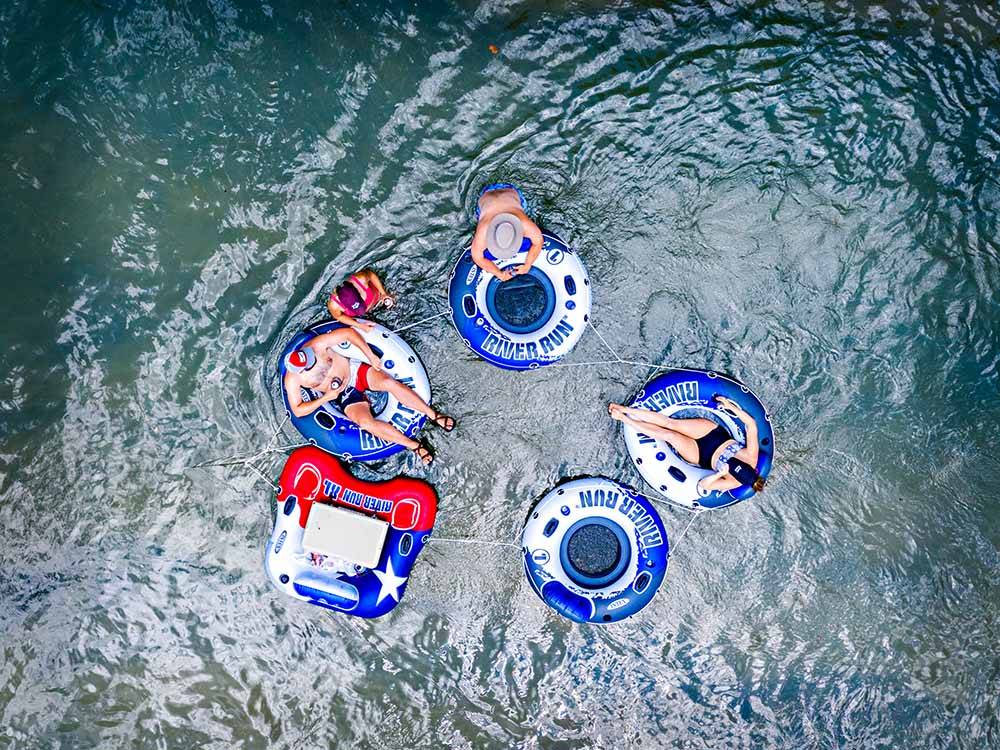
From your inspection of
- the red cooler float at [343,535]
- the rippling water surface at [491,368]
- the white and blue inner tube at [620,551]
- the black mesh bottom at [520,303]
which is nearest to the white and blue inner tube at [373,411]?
the red cooler float at [343,535]

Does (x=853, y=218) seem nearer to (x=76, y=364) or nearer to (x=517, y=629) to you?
(x=517, y=629)

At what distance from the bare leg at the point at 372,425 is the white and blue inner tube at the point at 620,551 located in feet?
3.87

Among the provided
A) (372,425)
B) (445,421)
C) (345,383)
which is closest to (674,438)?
(445,421)

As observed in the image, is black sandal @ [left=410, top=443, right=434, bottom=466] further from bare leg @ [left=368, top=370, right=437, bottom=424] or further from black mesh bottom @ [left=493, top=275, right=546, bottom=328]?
black mesh bottom @ [left=493, top=275, right=546, bottom=328]

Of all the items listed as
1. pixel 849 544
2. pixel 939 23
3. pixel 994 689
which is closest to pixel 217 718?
pixel 849 544

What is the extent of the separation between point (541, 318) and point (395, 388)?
1191 millimetres

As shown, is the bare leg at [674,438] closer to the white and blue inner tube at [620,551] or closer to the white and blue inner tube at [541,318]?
the white and blue inner tube at [620,551]

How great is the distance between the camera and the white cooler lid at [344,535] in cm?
470

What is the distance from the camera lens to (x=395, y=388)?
473cm

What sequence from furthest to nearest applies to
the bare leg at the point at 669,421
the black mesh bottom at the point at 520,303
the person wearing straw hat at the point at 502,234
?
the black mesh bottom at the point at 520,303
the bare leg at the point at 669,421
the person wearing straw hat at the point at 502,234

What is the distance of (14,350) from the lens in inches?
200

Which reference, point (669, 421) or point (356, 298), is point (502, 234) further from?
point (669, 421)

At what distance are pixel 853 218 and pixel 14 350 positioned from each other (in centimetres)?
661

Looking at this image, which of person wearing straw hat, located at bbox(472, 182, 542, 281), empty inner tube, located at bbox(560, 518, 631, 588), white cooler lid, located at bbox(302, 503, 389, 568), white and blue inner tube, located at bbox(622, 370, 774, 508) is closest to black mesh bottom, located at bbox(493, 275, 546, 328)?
person wearing straw hat, located at bbox(472, 182, 542, 281)
